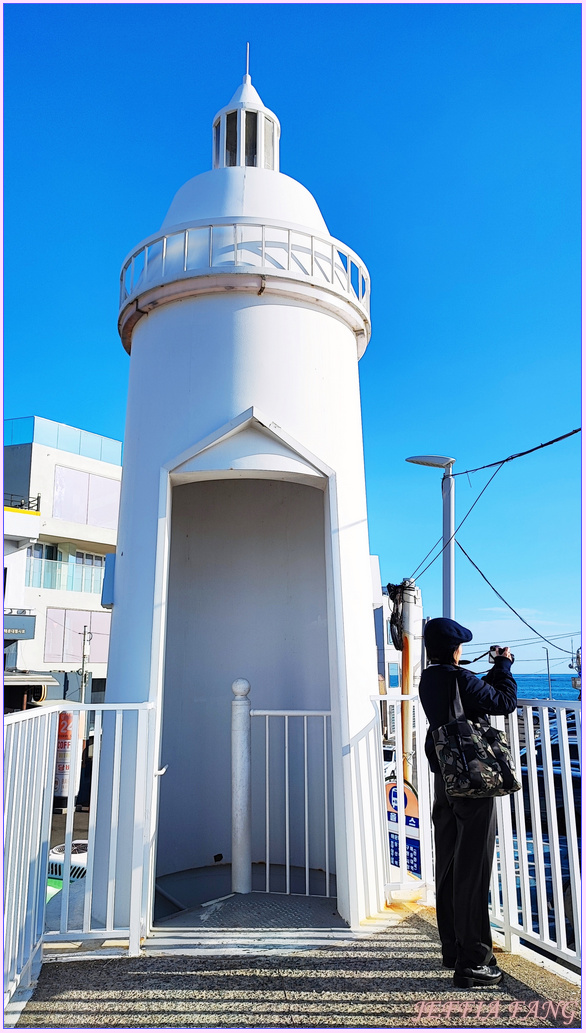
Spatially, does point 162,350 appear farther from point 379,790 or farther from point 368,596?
point 379,790

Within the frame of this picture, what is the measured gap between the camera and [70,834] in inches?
153

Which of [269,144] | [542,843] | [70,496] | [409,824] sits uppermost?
[70,496]

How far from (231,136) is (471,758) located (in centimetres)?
545

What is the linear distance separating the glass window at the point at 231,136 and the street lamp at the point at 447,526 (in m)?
5.98

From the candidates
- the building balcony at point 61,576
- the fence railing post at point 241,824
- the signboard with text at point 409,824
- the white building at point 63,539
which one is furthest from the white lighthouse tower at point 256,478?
the building balcony at point 61,576

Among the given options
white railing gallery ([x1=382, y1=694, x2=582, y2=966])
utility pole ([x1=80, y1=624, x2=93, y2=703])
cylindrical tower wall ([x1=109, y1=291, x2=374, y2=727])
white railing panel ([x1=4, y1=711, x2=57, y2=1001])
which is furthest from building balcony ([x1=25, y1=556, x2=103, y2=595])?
white railing gallery ([x1=382, y1=694, x2=582, y2=966])

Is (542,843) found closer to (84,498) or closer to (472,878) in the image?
(472,878)

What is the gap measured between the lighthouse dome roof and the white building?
2031cm

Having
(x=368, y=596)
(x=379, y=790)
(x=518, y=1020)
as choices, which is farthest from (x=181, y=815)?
(x=518, y=1020)

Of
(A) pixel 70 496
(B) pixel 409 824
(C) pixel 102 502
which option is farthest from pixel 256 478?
(C) pixel 102 502

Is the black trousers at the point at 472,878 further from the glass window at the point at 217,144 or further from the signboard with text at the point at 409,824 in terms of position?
the glass window at the point at 217,144

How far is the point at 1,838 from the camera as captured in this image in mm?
2625

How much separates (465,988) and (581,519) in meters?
2.18

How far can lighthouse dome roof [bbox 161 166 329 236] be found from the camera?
17.7 feet
